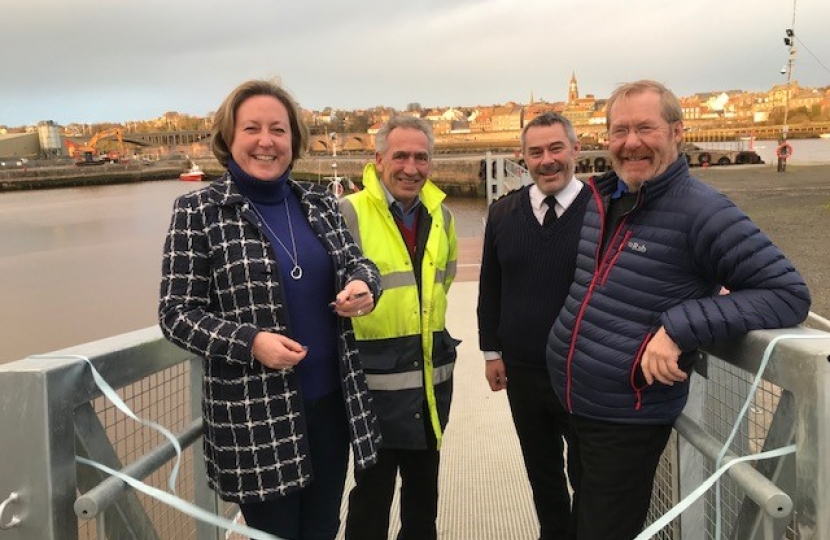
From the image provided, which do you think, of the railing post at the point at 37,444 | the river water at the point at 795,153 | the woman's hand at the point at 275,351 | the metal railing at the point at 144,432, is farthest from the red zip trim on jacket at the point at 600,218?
the river water at the point at 795,153

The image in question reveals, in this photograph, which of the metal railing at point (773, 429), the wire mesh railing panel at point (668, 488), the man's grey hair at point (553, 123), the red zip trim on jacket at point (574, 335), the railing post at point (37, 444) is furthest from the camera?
the man's grey hair at point (553, 123)

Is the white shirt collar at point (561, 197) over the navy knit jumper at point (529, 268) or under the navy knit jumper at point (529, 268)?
over

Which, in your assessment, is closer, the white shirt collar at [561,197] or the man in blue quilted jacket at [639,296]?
the man in blue quilted jacket at [639,296]

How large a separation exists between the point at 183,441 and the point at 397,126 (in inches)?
51.4

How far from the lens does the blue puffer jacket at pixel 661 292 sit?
56.2 inches

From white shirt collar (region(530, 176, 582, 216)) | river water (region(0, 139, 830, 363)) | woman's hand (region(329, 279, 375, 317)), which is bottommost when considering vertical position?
river water (region(0, 139, 830, 363))

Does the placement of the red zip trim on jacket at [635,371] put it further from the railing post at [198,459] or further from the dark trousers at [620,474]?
the railing post at [198,459]

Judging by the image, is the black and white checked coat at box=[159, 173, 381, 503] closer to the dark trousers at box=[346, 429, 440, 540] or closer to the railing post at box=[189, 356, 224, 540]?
the railing post at box=[189, 356, 224, 540]

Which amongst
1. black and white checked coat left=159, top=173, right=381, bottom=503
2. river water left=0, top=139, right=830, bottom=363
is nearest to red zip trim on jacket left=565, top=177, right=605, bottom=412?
black and white checked coat left=159, top=173, right=381, bottom=503

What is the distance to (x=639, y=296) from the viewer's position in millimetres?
1653

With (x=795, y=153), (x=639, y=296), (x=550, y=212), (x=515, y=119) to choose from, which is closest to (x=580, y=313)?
(x=639, y=296)

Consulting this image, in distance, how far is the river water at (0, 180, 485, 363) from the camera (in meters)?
10.1

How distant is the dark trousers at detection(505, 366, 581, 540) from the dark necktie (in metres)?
0.56

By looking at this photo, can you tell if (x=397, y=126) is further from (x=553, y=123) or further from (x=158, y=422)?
(x=158, y=422)
